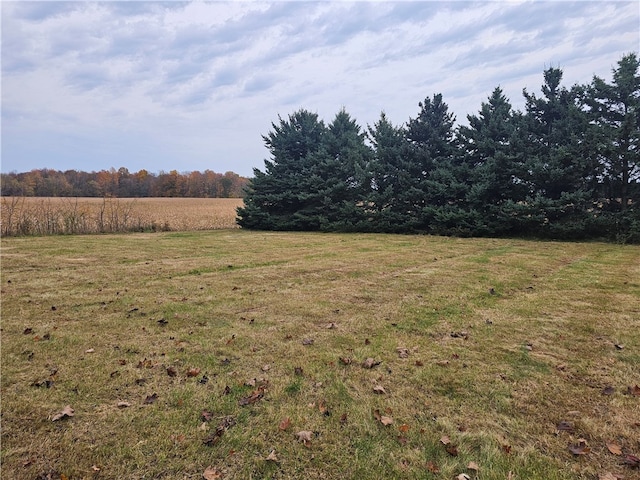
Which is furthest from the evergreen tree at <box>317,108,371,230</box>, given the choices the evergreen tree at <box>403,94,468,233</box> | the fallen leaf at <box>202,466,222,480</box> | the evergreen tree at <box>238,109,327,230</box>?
the fallen leaf at <box>202,466,222,480</box>

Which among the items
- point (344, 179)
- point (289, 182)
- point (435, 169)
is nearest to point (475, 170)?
point (435, 169)

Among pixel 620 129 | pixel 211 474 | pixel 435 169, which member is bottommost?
pixel 211 474

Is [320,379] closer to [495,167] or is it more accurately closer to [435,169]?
[495,167]

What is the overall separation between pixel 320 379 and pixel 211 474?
1.30 metres

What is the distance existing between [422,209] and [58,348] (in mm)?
16061

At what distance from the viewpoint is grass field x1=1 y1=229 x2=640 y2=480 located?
2.17 m

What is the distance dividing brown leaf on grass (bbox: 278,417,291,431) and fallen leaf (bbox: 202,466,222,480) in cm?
53

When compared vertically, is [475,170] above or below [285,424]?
above

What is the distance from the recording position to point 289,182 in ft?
67.6

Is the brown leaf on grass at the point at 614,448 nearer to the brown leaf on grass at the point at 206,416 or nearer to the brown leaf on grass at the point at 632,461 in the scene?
the brown leaf on grass at the point at 632,461

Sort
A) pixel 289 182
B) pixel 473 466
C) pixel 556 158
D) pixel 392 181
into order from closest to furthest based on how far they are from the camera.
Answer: pixel 473 466 → pixel 556 158 → pixel 392 181 → pixel 289 182

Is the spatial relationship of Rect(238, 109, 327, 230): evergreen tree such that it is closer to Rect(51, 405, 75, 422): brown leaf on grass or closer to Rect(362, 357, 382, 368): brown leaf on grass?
Rect(362, 357, 382, 368): brown leaf on grass

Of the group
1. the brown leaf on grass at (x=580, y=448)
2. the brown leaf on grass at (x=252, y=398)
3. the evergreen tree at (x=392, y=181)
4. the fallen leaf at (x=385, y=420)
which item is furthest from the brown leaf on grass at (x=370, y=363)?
the evergreen tree at (x=392, y=181)

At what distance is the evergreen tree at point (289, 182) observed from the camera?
20.3 meters
